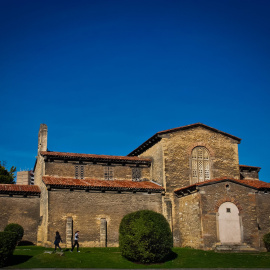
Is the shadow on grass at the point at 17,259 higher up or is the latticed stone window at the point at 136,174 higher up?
the latticed stone window at the point at 136,174

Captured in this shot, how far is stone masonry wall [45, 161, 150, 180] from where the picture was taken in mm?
32969

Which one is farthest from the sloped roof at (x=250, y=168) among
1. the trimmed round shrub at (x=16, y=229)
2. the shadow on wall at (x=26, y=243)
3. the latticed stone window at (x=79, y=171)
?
the trimmed round shrub at (x=16, y=229)

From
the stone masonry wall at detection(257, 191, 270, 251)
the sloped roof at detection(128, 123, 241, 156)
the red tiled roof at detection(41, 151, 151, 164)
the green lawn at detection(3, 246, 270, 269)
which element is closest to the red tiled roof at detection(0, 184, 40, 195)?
the red tiled roof at detection(41, 151, 151, 164)

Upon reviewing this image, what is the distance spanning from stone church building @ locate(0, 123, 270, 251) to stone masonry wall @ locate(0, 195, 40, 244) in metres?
0.08

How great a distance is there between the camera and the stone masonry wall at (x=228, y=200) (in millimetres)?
28172

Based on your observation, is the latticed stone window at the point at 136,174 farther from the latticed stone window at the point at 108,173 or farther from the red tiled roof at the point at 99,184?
the latticed stone window at the point at 108,173

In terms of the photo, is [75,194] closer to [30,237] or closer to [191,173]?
[30,237]

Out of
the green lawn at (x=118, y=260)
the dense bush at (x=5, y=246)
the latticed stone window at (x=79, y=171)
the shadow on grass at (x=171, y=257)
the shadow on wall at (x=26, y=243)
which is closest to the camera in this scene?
the dense bush at (x=5, y=246)

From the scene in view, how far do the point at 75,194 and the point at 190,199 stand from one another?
9083mm

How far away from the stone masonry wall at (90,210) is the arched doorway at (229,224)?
6.23 metres

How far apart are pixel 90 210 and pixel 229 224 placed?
10756mm

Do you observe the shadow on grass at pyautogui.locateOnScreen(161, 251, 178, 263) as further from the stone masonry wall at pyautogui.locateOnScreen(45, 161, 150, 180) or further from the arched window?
the stone masonry wall at pyautogui.locateOnScreen(45, 161, 150, 180)

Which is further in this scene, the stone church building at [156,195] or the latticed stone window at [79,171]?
the latticed stone window at [79,171]

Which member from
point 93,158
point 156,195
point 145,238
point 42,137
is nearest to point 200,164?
point 156,195
